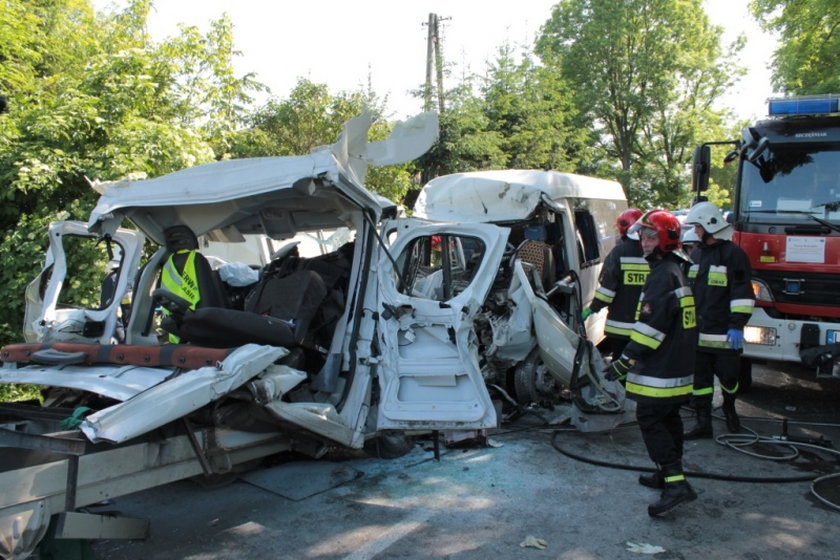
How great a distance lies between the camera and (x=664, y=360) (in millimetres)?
4129

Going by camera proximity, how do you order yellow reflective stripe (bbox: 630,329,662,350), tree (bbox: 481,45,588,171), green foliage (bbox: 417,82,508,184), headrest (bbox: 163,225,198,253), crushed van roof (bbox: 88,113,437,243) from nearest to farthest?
crushed van roof (bbox: 88,113,437,243) → yellow reflective stripe (bbox: 630,329,662,350) → headrest (bbox: 163,225,198,253) → green foliage (bbox: 417,82,508,184) → tree (bbox: 481,45,588,171)

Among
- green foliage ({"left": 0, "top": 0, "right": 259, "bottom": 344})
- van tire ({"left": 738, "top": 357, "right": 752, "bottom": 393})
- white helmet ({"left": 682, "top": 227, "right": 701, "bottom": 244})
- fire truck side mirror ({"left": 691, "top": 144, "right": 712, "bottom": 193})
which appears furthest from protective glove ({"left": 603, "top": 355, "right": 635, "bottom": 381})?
green foliage ({"left": 0, "top": 0, "right": 259, "bottom": 344})

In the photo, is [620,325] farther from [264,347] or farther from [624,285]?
[264,347]

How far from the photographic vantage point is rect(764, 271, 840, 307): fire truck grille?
19.5ft

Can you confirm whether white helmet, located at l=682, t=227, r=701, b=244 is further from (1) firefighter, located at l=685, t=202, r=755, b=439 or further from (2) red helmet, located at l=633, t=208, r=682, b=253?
(2) red helmet, located at l=633, t=208, r=682, b=253

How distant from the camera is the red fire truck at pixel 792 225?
19.7 feet

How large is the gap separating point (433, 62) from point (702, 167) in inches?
560

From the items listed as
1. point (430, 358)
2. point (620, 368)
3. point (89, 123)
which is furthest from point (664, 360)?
point (89, 123)

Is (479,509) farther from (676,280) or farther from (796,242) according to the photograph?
(796,242)

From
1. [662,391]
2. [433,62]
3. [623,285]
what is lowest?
[662,391]

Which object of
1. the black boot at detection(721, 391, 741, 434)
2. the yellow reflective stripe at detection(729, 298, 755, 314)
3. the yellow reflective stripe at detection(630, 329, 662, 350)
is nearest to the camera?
the yellow reflective stripe at detection(630, 329, 662, 350)

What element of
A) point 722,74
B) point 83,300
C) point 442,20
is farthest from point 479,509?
point 722,74

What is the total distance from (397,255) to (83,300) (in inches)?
189

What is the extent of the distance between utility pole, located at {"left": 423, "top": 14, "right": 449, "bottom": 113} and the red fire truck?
11.1 metres
